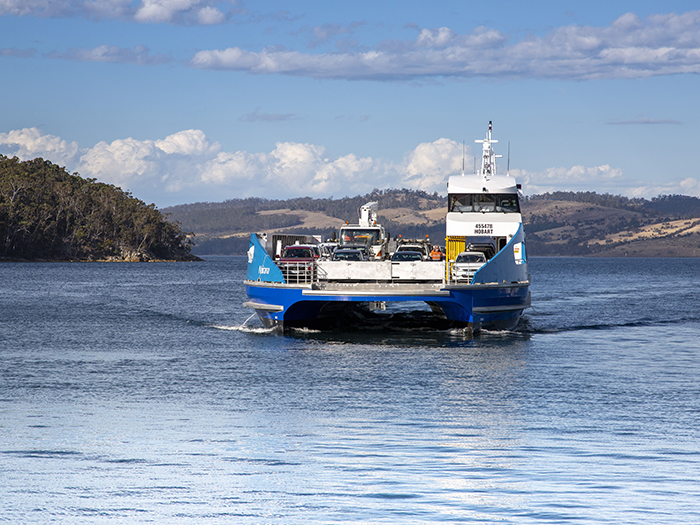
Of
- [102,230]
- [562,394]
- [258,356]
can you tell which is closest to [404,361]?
[258,356]

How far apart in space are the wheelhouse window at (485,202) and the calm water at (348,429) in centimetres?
632

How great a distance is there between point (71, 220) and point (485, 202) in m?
150

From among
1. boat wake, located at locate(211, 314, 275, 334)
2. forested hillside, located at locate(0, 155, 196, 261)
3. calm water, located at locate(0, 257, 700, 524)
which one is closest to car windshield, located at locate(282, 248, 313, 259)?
boat wake, located at locate(211, 314, 275, 334)

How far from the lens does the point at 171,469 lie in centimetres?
1053

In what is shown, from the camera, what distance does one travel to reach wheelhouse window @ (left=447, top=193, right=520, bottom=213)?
110 feet

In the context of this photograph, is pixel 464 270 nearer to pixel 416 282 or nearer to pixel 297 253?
pixel 416 282

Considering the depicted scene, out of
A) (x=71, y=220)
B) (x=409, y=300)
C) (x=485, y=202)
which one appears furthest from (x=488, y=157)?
(x=71, y=220)

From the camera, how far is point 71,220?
170 m

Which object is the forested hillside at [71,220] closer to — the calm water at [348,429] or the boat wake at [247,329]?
the boat wake at [247,329]

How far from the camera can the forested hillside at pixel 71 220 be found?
15400 cm

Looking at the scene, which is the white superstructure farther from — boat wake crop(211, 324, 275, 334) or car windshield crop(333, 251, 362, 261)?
boat wake crop(211, 324, 275, 334)

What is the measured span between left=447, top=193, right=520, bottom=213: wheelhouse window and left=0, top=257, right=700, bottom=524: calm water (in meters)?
6.32

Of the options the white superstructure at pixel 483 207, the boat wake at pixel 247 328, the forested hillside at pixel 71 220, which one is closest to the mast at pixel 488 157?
the white superstructure at pixel 483 207

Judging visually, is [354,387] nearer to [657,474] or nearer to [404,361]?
[404,361]
